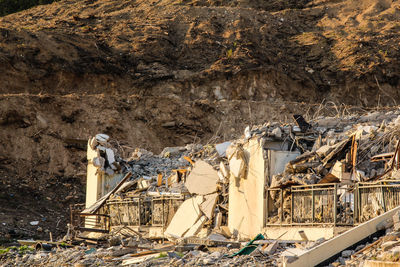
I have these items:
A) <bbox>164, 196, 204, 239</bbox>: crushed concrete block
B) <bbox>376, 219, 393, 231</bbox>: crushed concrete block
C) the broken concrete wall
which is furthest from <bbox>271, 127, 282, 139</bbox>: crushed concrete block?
<bbox>376, 219, 393, 231</bbox>: crushed concrete block

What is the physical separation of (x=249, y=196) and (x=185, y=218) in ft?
7.52

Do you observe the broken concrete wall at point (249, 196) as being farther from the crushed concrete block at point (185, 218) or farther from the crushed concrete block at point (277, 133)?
the crushed concrete block at point (185, 218)

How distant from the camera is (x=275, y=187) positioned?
551 inches

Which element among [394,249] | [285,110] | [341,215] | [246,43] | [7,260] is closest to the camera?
[394,249]

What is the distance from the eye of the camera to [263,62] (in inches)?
1561

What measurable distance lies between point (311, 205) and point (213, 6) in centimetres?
3654

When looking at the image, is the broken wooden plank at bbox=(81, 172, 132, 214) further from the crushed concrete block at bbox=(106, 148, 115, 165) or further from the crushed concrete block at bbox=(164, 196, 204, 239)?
the crushed concrete block at bbox=(164, 196, 204, 239)

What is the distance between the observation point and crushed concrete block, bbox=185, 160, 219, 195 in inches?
645

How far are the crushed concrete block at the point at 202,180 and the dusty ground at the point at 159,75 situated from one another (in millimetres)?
9270

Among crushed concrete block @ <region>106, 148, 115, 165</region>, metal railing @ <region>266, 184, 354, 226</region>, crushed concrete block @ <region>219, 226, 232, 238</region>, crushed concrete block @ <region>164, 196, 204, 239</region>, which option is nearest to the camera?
metal railing @ <region>266, 184, 354, 226</region>

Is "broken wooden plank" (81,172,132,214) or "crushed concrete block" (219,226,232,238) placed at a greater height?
"broken wooden plank" (81,172,132,214)

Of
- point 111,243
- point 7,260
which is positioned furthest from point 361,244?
point 7,260

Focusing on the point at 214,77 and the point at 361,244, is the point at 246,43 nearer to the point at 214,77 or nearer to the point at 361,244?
the point at 214,77

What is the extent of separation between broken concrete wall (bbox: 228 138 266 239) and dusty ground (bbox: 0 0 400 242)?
425 inches
